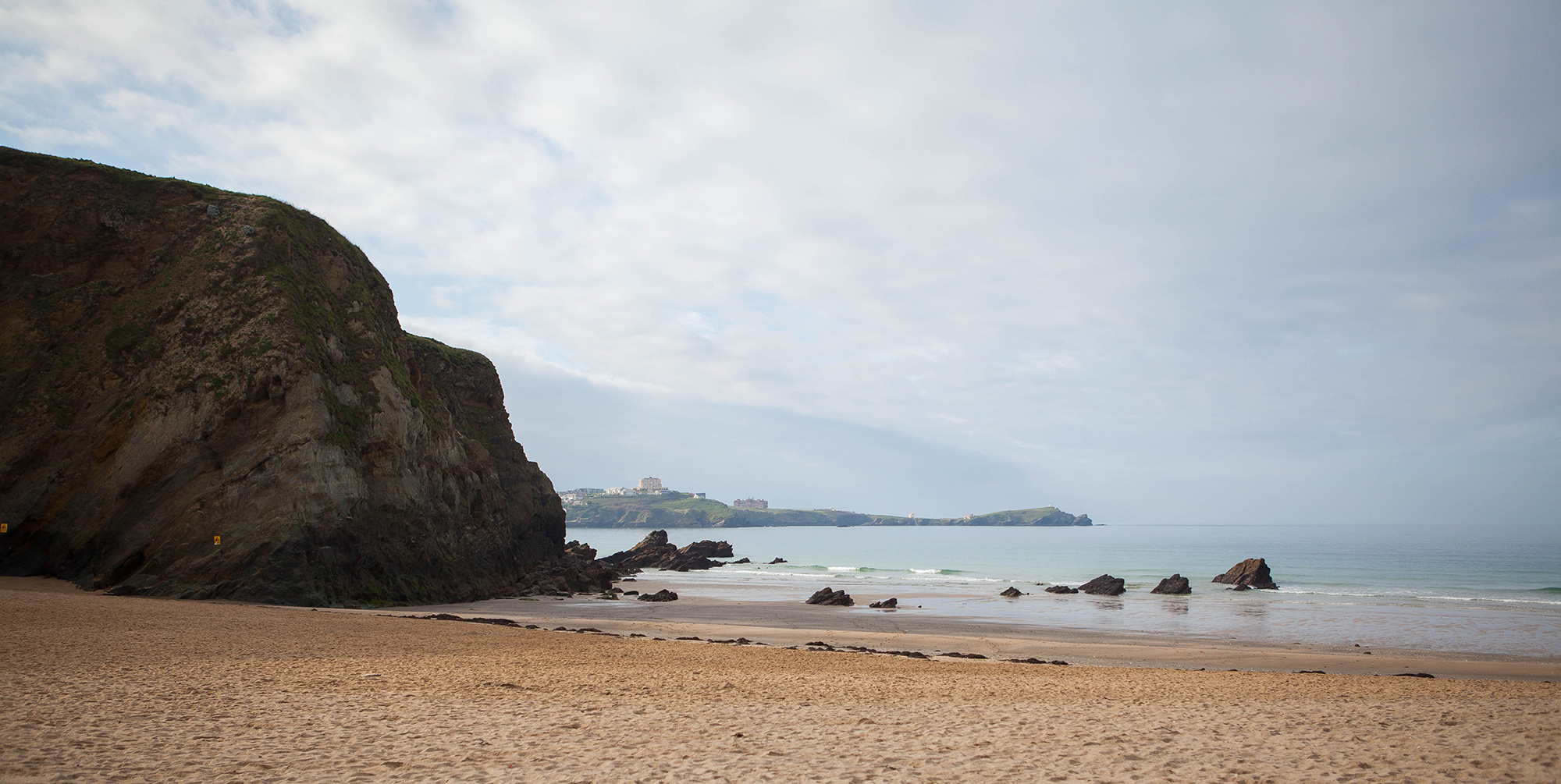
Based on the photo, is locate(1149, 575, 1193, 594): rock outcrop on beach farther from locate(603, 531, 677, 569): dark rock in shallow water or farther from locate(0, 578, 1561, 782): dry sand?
locate(603, 531, 677, 569): dark rock in shallow water

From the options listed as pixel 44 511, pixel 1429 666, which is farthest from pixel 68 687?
pixel 1429 666

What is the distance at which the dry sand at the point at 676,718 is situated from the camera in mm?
6430

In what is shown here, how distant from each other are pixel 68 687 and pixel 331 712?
3.10 m

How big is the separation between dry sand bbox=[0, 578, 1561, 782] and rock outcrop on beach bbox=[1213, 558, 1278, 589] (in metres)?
33.2

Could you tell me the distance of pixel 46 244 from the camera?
28.1 meters

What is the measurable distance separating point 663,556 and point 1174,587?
48.7 meters

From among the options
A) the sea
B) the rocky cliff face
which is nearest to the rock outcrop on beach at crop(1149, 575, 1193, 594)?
the sea

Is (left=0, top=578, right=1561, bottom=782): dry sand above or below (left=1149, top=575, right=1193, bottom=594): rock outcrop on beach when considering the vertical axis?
above

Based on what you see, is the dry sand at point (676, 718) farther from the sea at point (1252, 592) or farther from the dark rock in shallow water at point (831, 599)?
the dark rock in shallow water at point (831, 599)

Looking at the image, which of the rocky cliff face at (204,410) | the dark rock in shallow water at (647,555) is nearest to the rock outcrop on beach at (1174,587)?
the rocky cliff face at (204,410)

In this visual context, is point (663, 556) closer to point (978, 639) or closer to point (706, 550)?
point (706, 550)

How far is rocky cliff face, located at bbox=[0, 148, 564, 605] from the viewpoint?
2347 centimetres

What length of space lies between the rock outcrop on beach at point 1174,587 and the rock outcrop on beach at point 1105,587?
5.98ft

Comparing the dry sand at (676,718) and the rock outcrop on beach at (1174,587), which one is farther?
the rock outcrop on beach at (1174,587)
